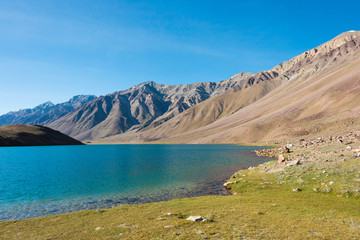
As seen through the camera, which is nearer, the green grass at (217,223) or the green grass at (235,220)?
the green grass at (217,223)

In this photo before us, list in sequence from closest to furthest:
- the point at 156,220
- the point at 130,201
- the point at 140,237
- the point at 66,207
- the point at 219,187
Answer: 1. the point at 140,237
2. the point at 156,220
3. the point at 66,207
4. the point at 130,201
5. the point at 219,187

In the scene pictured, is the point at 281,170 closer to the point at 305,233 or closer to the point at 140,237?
the point at 305,233

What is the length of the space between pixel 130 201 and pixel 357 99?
193 m

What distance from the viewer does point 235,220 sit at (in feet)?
54.7

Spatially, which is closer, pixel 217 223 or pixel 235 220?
pixel 217 223

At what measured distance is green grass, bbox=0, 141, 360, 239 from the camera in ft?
A: 46.2

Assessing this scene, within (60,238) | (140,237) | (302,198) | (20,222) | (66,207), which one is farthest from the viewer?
(66,207)

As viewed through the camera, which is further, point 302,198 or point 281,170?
point 281,170

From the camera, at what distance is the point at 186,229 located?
1522 centimetres

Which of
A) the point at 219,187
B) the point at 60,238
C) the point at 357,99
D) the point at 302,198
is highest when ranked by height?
the point at 357,99

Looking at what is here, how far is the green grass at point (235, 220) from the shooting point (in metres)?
14.1

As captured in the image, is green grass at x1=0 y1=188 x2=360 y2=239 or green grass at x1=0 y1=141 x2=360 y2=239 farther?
green grass at x1=0 y1=141 x2=360 y2=239

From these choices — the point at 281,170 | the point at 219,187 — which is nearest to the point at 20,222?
the point at 219,187

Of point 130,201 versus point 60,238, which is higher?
point 60,238
